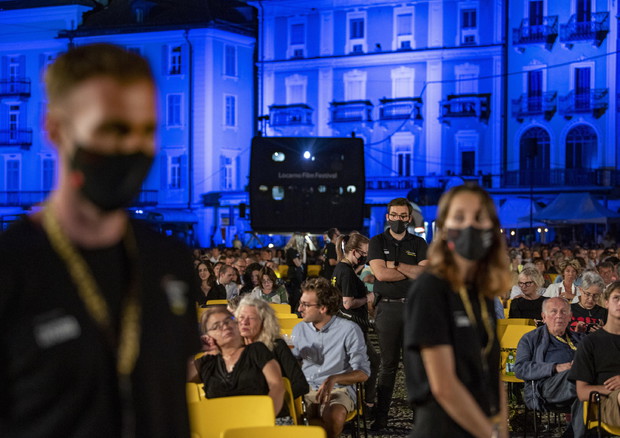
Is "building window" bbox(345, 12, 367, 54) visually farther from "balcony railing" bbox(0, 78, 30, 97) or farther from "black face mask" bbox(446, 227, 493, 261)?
"black face mask" bbox(446, 227, 493, 261)

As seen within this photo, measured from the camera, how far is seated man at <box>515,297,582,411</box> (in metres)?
7.64

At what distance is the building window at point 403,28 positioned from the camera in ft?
157

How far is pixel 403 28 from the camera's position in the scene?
4800 cm

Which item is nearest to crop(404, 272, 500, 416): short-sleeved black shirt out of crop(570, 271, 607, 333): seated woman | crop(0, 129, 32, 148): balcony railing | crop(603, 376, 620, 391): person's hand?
crop(603, 376, 620, 391): person's hand

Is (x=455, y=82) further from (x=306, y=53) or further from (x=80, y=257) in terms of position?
(x=80, y=257)

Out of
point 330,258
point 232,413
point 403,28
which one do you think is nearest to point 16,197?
point 403,28

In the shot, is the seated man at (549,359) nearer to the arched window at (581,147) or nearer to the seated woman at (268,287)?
the seated woman at (268,287)

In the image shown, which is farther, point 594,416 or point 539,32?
point 539,32

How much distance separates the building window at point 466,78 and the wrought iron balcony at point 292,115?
26.7ft

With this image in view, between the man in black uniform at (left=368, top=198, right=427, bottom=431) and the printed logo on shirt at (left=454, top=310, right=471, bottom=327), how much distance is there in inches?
206

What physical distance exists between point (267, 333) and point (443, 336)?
385cm

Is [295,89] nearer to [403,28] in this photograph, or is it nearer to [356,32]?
[356,32]

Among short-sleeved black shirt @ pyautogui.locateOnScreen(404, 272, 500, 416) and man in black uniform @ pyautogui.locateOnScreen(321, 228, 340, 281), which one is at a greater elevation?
short-sleeved black shirt @ pyautogui.locateOnScreen(404, 272, 500, 416)

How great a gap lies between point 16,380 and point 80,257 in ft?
0.87
